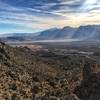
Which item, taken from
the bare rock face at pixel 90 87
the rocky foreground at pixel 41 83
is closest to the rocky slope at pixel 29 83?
the rocky foreground at pixel 41 83

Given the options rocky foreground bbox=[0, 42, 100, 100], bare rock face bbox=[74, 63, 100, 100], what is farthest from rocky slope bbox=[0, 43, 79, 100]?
bare rock face bbox=[74, 63, 100, 100]

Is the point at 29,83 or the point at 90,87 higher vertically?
the point at 90,87

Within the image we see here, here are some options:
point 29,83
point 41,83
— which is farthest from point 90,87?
point 41,83

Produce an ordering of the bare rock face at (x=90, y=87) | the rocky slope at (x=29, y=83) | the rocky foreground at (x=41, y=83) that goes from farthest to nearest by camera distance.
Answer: the bare rock face at (x=90, y=87)
the rocky foreground at (x=41, y=83)
the rocky slope at (x=29, y=83)

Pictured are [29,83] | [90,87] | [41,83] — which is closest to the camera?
[90,87]

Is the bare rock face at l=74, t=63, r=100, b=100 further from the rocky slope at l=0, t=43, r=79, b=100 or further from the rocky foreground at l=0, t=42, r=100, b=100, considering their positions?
the rocky slope at l=0, t=43, r=79, b=100

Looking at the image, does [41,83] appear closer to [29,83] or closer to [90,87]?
[29,83]

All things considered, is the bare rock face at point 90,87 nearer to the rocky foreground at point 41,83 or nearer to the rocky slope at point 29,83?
the rocky foreground at point 41,83

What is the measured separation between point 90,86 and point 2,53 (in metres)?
39.5

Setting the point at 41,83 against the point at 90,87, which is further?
the point at 41,83

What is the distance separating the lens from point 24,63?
300ft

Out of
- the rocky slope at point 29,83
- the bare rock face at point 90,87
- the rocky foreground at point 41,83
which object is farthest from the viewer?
the bare rock face at point 90,87

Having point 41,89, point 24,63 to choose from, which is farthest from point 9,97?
point 24,63

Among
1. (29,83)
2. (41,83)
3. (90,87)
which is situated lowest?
(41,83)
